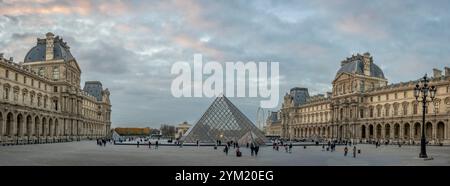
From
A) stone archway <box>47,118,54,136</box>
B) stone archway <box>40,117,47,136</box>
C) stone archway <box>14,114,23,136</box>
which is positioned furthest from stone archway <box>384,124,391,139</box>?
stone archway <box>14,114,23,136</box>

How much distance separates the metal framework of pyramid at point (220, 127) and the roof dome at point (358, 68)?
107 feet

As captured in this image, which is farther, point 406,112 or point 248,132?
point 406,112

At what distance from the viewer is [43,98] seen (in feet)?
194

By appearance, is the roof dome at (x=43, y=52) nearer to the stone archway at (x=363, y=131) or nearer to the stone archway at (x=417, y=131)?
the stone archway at (x=363, y=131)

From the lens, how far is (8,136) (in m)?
44.5

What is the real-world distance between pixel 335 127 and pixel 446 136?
83.8ft

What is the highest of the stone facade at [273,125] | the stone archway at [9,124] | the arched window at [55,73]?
the arched window at [55,73]

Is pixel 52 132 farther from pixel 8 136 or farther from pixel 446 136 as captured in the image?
pixel 446 136

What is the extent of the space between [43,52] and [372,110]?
52238mm

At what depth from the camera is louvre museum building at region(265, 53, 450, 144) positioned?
2239 inches

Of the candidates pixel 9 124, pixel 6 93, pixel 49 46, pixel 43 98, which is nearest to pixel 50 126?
pixel 43 98

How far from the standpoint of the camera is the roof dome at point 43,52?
64.1 metres

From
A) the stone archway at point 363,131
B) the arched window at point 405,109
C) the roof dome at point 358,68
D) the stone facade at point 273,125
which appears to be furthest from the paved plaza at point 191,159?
the stone facade at point 273,125
